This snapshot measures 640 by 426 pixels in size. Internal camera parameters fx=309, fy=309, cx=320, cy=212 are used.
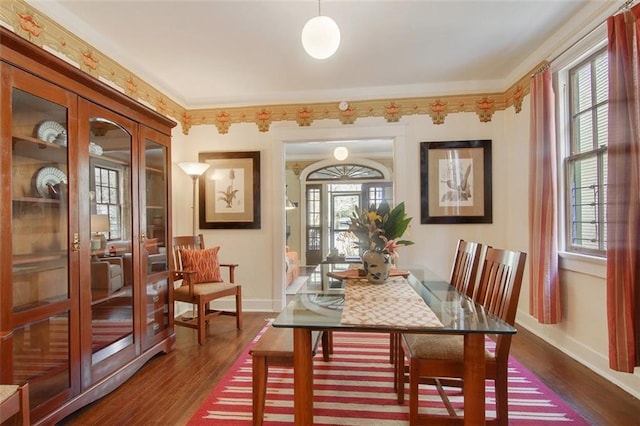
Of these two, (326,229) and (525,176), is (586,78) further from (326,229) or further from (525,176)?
(326,229)

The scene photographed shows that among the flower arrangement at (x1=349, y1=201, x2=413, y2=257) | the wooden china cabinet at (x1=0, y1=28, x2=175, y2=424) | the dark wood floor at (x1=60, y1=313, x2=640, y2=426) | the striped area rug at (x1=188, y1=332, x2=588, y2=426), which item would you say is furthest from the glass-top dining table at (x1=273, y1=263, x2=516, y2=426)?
the wooden china cabinet at (x1=0, y1=28, x2=175, y2=424)

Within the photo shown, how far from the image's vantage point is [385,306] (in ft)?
4.99

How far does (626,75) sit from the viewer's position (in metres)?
1.81

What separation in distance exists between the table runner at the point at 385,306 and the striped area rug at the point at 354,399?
0.71 m

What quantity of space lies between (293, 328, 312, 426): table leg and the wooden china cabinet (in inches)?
48.0

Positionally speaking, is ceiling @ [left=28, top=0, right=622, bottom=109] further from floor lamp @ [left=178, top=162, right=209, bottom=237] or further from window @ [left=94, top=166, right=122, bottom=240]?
window @ [left=94, top=166, right=122, bottom=240]

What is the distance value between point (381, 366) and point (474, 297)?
94cm

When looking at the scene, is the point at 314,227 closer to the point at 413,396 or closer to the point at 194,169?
the point at 194,169

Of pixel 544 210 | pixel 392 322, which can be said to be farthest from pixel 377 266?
pixel 544 210

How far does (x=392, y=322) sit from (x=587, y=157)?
7.53ft

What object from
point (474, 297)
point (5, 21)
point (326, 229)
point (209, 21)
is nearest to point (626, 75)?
point (474, 297)

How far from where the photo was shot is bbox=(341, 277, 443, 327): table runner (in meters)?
1.32

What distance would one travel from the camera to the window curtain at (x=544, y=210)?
101 inches

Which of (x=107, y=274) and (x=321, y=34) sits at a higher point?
(x=321, y=34)
